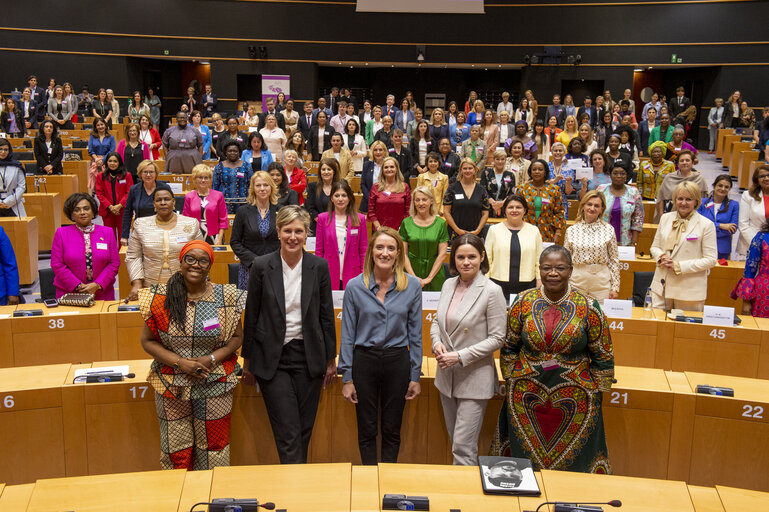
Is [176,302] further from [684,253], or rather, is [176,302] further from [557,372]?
[684,253]

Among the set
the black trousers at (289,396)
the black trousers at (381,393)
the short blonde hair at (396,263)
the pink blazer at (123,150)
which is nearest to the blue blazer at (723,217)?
the short blonde hair at (396,263)

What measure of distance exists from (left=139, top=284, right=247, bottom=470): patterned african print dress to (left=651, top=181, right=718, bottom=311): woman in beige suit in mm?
3279

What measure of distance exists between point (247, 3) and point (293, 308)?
16.7 m

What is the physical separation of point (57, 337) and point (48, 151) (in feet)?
21.0

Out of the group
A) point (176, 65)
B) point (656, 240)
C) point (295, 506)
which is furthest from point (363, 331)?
point (176, 65)

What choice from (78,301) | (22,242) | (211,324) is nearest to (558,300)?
(211,324)

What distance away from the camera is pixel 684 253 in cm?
505

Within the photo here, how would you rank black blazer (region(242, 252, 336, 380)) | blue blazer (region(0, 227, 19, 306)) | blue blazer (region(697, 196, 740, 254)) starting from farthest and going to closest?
blue blazer (region(697, 196, 740, 254))
blue blazer (region(0, 227, 19, 306))
black blazer (region(242, 252, 336, 380))

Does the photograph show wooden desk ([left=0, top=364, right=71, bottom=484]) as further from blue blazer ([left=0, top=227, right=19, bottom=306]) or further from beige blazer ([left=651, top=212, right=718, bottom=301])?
beige blazer ([left=651, top=212, right=718, bottom=301])

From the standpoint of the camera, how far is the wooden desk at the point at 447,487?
263 cm

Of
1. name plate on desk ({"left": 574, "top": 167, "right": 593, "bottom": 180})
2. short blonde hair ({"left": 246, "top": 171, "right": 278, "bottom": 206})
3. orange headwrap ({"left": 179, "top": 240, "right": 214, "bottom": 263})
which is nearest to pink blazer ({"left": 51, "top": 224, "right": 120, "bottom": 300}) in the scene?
short blonde hair ({"left": 246, "top": 171, "right": 278, "bottom": 206})

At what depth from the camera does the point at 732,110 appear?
15.8 m

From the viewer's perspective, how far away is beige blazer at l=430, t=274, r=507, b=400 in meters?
3.27

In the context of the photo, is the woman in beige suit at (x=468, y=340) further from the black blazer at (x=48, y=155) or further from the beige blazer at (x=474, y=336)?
the black blazer at (x=48, y=155)
